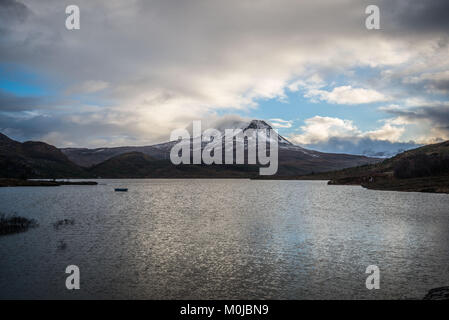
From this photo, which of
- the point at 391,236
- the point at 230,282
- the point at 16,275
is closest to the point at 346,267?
the point at 230,282

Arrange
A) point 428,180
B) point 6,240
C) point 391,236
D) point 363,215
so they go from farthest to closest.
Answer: point 428,180 < point 363,215 < point 391,236 < point 6,240

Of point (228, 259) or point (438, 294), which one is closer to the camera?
point (438, 294)

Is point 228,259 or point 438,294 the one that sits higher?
point 438,294

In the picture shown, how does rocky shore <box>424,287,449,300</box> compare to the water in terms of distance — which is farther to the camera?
the water

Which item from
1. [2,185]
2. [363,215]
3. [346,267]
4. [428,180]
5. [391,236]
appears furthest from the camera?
[2,185]

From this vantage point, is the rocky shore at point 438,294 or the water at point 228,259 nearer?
the rocky shore at point 438,294

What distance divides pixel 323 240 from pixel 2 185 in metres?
170

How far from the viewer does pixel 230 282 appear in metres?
23.7

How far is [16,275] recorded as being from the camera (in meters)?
24.7

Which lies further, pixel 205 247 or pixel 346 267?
pixel 205 247
